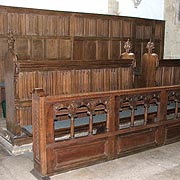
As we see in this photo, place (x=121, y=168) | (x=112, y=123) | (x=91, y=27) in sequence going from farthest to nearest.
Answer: (x=91, y=27) < (x=112, y=123) < (x=121, y=168)

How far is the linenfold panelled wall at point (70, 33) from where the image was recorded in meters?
5.20

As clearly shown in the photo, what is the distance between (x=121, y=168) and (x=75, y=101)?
83cm

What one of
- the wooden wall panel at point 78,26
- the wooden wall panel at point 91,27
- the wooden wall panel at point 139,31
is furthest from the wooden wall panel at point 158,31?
the wooden wall panel at point 78,26

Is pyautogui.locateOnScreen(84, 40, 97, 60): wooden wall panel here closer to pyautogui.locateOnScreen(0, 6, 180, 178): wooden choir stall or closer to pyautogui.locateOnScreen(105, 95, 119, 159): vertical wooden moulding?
pyautogui.locateOnScreen(0, 6, 180, 178): wooden choir stall

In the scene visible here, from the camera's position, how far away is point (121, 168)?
2816mm

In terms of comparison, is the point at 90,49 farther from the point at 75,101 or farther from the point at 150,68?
the point at 75,101

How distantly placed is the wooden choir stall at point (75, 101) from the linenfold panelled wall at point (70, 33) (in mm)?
20

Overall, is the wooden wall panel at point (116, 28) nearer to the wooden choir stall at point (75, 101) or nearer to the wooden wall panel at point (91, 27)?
the wooden wall panel at point (91, 27)

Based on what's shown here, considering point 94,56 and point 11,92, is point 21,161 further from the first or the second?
point 94,56

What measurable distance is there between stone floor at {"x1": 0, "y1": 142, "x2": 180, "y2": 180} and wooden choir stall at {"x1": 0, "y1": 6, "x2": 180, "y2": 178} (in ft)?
0.29

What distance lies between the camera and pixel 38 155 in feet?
8.48

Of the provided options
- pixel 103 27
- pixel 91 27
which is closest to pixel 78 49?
pixel 91 27

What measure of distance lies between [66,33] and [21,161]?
3.42 meters

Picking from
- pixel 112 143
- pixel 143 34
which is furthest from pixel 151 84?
pixel 143 34
